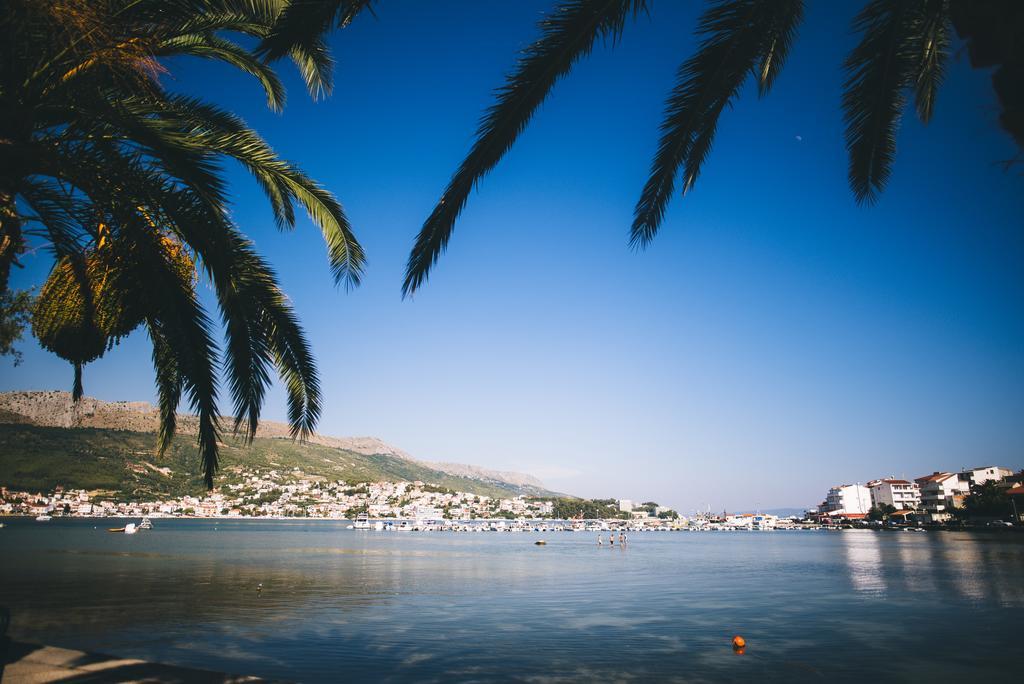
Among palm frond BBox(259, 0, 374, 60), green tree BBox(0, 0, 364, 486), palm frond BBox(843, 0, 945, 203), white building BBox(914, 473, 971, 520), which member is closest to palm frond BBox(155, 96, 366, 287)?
green tree BBox(0, 0, 364, 486)

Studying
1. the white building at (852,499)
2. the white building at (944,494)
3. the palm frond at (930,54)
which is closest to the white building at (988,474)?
the white building at (944,494)

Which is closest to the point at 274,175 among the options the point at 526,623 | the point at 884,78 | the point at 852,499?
the point at 884,78

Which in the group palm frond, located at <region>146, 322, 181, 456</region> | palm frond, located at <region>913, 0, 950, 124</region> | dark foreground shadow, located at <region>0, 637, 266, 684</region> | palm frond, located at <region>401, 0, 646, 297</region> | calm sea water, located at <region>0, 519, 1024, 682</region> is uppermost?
palm frond, located at <region>913, 0, 950, 124</region>

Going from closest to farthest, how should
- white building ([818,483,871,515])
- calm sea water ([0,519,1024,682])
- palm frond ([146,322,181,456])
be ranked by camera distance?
1. palm frond ([146,322,181,456])
2. calm sea water ([0,519,1024,682])
3. white building ([818,483,871,515])

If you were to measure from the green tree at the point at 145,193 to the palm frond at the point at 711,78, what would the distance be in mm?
2954

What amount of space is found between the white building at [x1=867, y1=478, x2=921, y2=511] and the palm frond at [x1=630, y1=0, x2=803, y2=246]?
535 ft

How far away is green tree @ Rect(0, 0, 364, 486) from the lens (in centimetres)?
396

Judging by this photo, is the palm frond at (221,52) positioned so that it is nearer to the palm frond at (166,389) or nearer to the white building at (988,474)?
the palm frond at (166,389)

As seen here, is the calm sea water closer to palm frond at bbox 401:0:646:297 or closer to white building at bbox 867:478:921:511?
palm frond at bbox 401:0:646:297

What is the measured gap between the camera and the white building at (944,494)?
116 m

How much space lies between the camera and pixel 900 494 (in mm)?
142750

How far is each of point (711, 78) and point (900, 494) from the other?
17143 cm

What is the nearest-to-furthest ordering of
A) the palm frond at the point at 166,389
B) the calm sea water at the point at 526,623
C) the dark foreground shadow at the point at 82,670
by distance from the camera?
the dark foreground shadow at the point at 82,670 → the palm frond at the point at 166,389 → the calm sea water at the point at 526,623

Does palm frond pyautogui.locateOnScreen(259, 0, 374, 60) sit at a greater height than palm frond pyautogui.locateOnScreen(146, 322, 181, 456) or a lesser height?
greater
